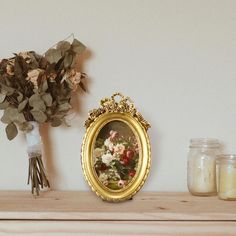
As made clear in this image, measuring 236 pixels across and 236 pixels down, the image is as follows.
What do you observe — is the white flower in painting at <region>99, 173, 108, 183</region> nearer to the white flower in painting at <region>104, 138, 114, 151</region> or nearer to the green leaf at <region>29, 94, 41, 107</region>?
the white flower in painting at <region>104, 138, 114, 151</region>

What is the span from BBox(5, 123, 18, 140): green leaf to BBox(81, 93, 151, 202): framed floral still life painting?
0.22m

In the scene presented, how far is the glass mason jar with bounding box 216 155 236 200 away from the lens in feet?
4.30

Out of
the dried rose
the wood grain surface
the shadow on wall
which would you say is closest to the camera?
the wood grain surface

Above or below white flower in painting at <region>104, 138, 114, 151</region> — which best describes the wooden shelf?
below

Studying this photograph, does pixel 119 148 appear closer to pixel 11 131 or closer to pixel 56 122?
pixel 56 122

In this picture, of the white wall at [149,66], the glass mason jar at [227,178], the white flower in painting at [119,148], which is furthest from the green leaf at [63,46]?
the glass mason jar at [227,178]

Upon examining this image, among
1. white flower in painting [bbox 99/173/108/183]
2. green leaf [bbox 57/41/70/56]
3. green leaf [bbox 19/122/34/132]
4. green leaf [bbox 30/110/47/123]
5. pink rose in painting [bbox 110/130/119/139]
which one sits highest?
green leaf [bbox 57/41/70/56]

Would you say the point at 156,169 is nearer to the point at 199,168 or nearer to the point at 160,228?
the point at 199,168

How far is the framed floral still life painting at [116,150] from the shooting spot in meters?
1.33

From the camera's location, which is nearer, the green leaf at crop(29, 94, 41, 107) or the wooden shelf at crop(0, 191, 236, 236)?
the wooden shelf at crop(0, 191, 236, 236)

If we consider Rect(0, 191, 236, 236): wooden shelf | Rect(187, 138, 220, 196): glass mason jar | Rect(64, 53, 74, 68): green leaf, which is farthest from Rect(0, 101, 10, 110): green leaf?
Rect(187, 138, 220, 196): glass mason jar

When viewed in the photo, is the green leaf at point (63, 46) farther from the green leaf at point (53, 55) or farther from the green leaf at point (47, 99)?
the green leaf at point (47, 99)

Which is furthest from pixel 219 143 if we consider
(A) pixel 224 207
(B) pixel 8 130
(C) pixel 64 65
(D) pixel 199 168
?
(B) pixel 8 130

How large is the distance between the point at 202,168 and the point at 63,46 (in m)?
0.57
